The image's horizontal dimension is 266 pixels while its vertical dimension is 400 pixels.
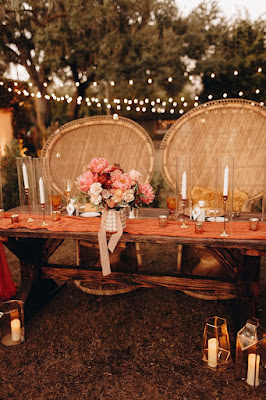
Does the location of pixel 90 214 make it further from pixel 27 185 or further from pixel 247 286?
pixel 247 286

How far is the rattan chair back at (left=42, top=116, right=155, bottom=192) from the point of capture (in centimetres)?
294

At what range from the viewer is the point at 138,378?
168 centimetres

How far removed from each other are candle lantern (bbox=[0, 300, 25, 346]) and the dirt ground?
0.05m

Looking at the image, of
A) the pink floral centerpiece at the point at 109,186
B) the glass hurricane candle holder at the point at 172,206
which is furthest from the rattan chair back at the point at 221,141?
the pink floral centerpiece at the point at 109,186

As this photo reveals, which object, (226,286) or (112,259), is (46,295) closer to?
(112,259)

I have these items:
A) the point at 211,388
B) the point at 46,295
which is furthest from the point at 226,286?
the point at 46,295

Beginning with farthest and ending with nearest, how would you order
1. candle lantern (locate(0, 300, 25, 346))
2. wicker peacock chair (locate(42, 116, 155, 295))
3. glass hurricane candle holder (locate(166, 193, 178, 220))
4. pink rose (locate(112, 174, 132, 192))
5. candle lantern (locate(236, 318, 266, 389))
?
wicker peacock chair (locate(42, 116, 155, 295))
glass hurricane candle holder (locate(166, 193, 178, 220))
candle lantern (locate(0, 300, 25, 346))
pink rose (locate(112, 174, 132, 192))
candle lantern (locate(236, 318, 266, 389))

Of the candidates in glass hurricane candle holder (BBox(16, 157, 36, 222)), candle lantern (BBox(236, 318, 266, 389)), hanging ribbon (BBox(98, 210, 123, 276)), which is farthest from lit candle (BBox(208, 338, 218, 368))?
glass hurricane candle holder (BBox(16, 157, 36, 222))

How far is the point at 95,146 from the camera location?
3.09 m

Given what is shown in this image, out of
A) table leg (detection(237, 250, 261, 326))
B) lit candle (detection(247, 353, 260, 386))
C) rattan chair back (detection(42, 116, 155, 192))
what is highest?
rattan chair back (detection(42, 116, 155, 192))

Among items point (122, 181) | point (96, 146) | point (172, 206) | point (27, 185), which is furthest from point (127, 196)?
point (96, 146)

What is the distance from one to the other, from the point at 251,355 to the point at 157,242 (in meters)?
0.71

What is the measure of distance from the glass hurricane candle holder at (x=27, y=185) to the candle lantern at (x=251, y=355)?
4.53ft

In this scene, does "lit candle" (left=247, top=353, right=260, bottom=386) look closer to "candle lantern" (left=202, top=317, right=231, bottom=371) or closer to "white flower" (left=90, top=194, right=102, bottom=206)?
"candle lantern" (left=202, top=317, right=231, bottom=371)
